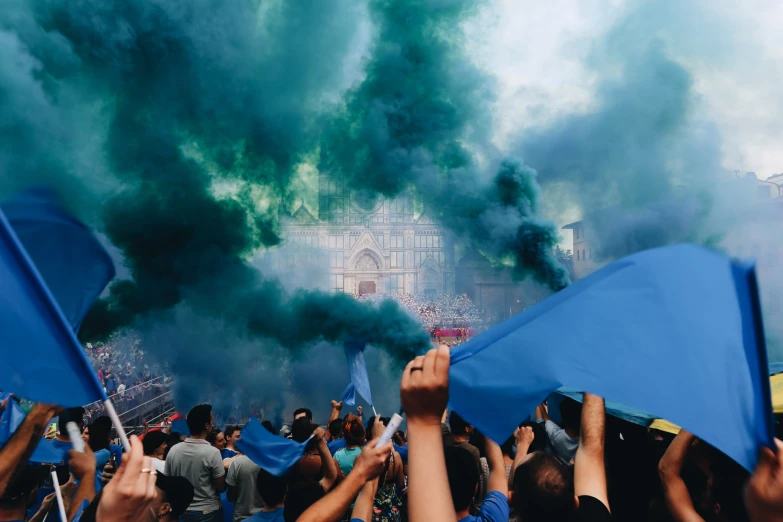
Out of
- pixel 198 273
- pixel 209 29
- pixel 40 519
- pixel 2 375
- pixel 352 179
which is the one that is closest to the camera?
pixel 2 375

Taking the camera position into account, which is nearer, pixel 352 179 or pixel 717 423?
pixel 717 423

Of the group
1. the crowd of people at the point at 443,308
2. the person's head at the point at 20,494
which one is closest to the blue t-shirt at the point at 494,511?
the person's head at the point at 20,494

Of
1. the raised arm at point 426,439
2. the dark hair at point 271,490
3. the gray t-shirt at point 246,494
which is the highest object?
the raised arm at point 426,439

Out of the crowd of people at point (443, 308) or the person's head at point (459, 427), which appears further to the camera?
the crowd of people at point (443, 308)

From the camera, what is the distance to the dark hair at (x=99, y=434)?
4.57 metres

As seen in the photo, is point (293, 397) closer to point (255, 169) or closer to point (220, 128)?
point (255, 169)

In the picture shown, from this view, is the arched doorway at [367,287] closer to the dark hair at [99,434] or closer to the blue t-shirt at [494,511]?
the dark hair at [99,434]

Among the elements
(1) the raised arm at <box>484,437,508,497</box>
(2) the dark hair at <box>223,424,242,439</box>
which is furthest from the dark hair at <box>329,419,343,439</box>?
(1) the raised arm at <box>484,437,508,497</box>

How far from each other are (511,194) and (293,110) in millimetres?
7688

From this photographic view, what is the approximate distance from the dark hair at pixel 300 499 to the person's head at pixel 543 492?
47.4 inches

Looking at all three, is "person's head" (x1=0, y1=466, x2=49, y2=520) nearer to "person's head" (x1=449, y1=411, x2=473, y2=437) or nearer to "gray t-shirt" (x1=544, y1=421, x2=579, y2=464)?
"person's head" (x1=449, y1=411, x2=473, y2=437)

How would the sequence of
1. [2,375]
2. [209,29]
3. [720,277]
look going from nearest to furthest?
[720,277] → [2,375] → [209,29]

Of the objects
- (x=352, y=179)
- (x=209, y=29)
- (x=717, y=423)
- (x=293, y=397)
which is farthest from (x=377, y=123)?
(x=717, y=423)

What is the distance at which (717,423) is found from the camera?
132 centimetres
